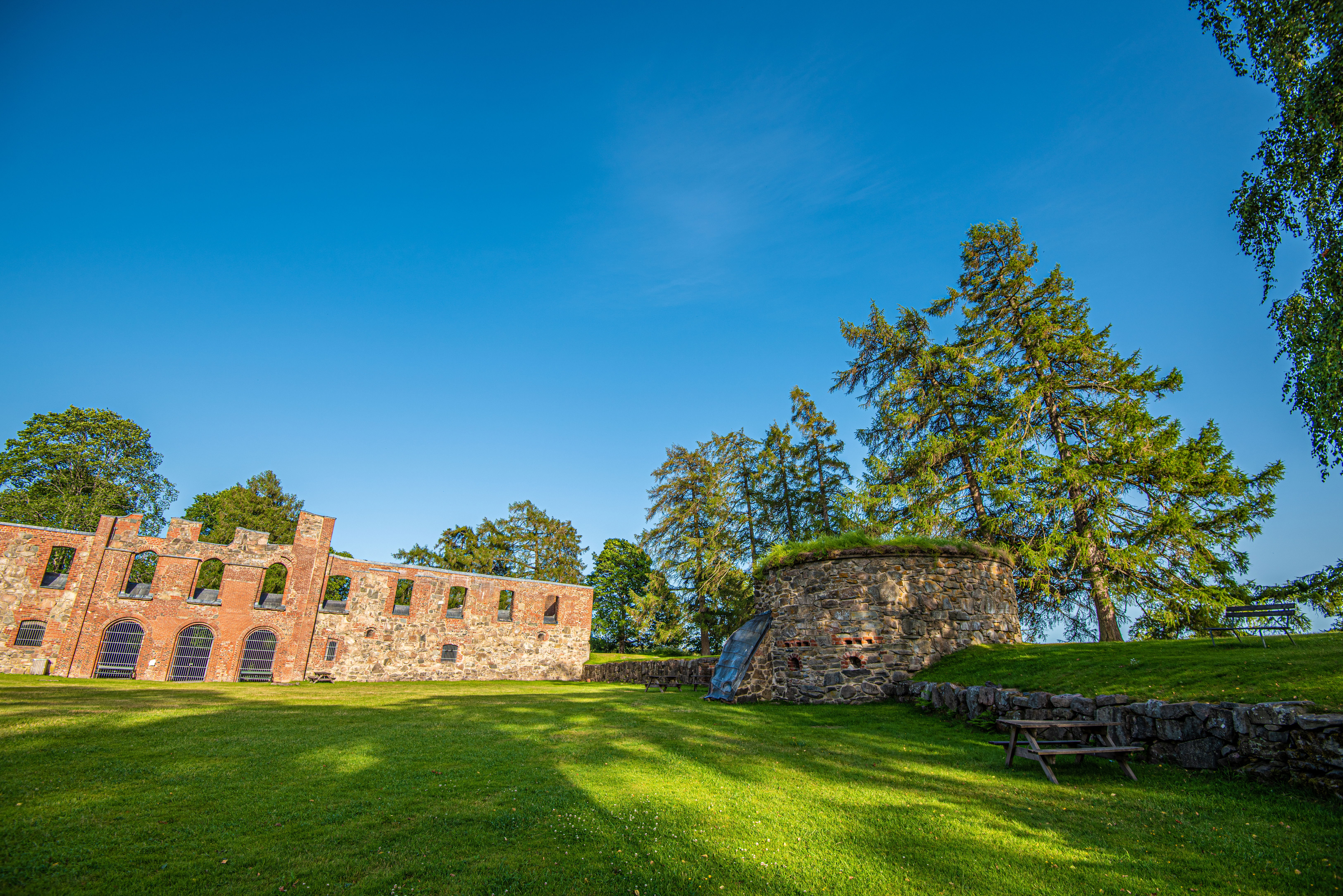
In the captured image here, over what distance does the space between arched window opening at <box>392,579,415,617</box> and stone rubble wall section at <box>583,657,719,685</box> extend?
11178 millimetres

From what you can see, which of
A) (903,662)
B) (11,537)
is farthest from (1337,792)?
(11,537)

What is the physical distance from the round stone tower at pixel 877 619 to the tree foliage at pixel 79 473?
42.6 meters

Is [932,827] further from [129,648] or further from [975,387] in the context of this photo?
[129,648]

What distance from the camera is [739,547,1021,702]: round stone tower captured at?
43.8 feet

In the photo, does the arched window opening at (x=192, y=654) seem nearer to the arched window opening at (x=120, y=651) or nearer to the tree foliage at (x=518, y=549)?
the arched window opening at (x=120, y=651)

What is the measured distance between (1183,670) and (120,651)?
38.5m

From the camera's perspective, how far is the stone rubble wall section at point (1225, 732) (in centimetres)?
558

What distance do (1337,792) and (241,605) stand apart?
36.6 metres

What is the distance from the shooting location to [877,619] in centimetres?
1354

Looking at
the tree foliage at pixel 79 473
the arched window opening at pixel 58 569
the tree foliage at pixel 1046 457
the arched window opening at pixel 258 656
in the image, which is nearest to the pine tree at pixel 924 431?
the tree foliage at pixel 1046 457

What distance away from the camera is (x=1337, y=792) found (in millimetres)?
5352

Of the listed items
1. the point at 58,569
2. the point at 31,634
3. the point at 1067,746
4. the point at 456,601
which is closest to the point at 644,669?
the point at 456,601

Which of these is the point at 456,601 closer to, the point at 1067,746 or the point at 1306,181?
the point at 1067,746

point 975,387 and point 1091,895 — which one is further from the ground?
point 975,387
